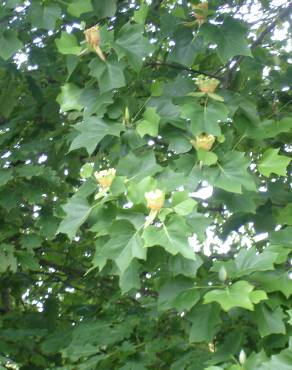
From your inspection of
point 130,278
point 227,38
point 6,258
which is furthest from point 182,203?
point 6,258

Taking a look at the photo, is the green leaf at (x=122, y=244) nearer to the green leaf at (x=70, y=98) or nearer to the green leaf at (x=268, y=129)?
the green leaf at (x=70, y=98)

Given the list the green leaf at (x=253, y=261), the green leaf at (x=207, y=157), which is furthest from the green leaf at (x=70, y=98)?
the green leaf at (x=253, y=261)

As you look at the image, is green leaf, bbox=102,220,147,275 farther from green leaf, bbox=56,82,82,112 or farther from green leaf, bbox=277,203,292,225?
green leaf, bbox=277,203,292,225

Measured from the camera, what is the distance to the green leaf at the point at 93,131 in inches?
90.1

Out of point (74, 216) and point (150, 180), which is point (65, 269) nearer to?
point (74, 216)

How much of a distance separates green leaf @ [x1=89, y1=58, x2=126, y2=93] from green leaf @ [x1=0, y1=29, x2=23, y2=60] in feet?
1.82

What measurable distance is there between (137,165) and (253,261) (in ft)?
1.56

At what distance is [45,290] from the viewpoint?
15.0 feet

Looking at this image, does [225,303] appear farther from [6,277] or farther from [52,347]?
[6,277]

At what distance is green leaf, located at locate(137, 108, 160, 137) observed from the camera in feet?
7.49

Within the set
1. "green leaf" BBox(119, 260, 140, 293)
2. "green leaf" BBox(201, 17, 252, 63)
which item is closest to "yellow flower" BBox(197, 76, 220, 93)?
"green leaf" BBox(201, 17, 252, 63)

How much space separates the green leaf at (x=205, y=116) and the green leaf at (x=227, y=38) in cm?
25

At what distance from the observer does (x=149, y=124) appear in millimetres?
2297

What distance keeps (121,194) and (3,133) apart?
1675mm
